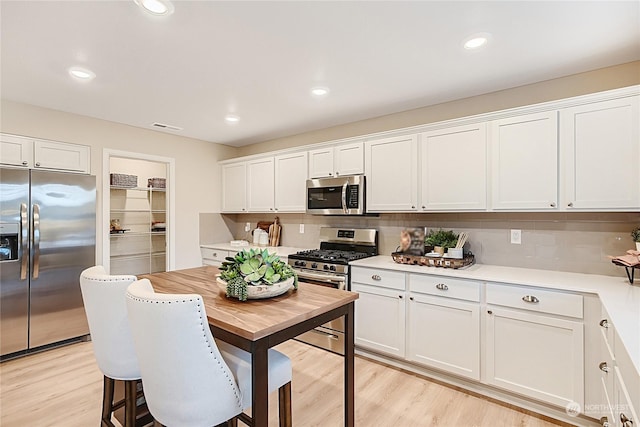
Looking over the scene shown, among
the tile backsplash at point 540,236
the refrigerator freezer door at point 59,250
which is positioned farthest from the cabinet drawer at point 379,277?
the refrigerator freezer door at point 59,250

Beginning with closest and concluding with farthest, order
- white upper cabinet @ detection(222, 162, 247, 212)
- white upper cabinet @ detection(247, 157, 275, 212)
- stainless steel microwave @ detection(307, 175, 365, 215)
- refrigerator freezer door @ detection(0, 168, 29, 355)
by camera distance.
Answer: refrigerator freezer door @ detection(0, 168, 29, 355) < stainless steel microwave @ detection(307, 175, 365, 215) < white upper cabinet @ detection(247, 157, 275, 212) < white upper cabinet @ detection(222, 162, 247, 212)

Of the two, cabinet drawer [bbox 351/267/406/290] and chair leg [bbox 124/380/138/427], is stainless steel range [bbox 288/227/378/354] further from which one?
chair leg [bbox 124/380/138/427]

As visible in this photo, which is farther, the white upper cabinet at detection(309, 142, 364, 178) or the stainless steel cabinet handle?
the white upper cabinet at detection(309, 142, 364, 178)

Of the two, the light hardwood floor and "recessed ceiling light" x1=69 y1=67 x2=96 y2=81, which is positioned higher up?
"recessed ceiling light" x1=69 y1=67 x2=96 y2=81

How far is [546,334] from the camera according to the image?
2107 millimetres

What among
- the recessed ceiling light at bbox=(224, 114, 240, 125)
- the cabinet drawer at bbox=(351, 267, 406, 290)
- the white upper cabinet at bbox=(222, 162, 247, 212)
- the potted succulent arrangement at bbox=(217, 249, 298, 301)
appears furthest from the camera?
the white upper cabinet at bbox=(222, 162, 247, 212)

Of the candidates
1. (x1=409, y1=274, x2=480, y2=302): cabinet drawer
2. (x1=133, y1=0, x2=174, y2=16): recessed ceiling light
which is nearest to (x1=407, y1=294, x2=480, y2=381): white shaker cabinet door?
(x1=409, y1=274, x2=480, y2=302): cabinet drawer

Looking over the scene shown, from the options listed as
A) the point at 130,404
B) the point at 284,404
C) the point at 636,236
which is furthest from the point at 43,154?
the point at 636,236

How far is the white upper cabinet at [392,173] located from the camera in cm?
300

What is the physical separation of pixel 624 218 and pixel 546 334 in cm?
104

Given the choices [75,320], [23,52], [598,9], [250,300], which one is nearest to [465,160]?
[598,9]

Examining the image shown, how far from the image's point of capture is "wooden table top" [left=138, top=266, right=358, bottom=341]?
133 centimetres

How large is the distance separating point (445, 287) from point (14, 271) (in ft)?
12.5

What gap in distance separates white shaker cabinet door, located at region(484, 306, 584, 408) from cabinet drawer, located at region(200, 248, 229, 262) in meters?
3.21
